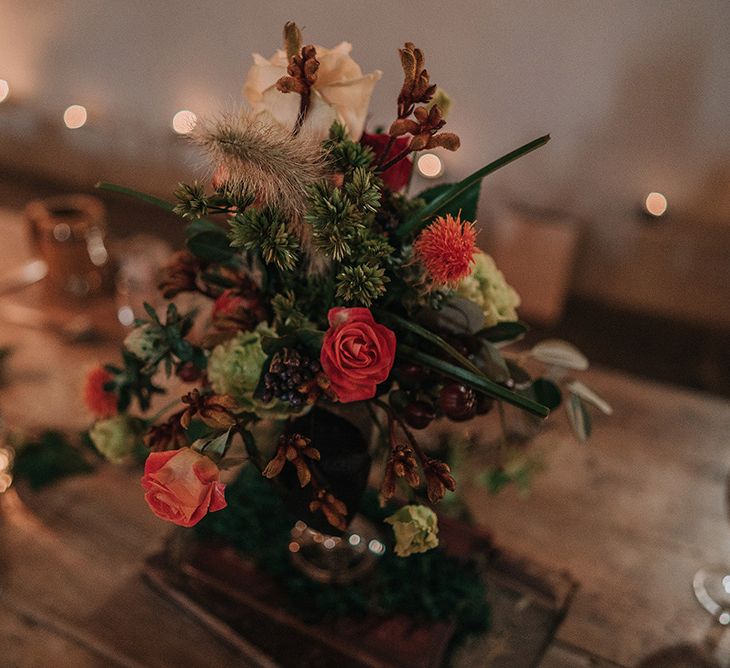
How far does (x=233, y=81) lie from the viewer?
3.32 meters

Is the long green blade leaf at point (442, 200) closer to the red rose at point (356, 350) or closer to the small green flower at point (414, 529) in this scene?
the red rose at point (356, 350)

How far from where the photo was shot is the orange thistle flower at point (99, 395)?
76 cm

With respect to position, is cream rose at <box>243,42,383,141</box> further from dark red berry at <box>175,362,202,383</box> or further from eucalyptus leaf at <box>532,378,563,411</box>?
eucalyptus leaf at <box>532,378,563,411</box>

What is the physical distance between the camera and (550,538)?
949mm

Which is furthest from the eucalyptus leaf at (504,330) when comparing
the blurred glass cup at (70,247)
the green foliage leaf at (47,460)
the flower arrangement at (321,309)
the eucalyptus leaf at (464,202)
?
the blurred glass cup at (70,247)

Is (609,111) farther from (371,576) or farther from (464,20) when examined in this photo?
(371,576)

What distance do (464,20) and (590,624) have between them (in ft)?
8.59

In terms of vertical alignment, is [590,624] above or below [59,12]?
below

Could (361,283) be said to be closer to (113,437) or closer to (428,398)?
(428,398)

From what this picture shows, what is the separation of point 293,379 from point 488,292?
8.7 inches

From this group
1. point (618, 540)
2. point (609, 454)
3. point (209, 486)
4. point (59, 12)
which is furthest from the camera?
point (59, 12)

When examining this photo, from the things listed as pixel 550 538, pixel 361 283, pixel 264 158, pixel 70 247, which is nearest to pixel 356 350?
pixel 361 283

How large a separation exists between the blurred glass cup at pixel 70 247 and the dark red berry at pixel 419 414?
41.7 inches

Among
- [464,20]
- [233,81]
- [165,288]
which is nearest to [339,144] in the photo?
[165,288]
